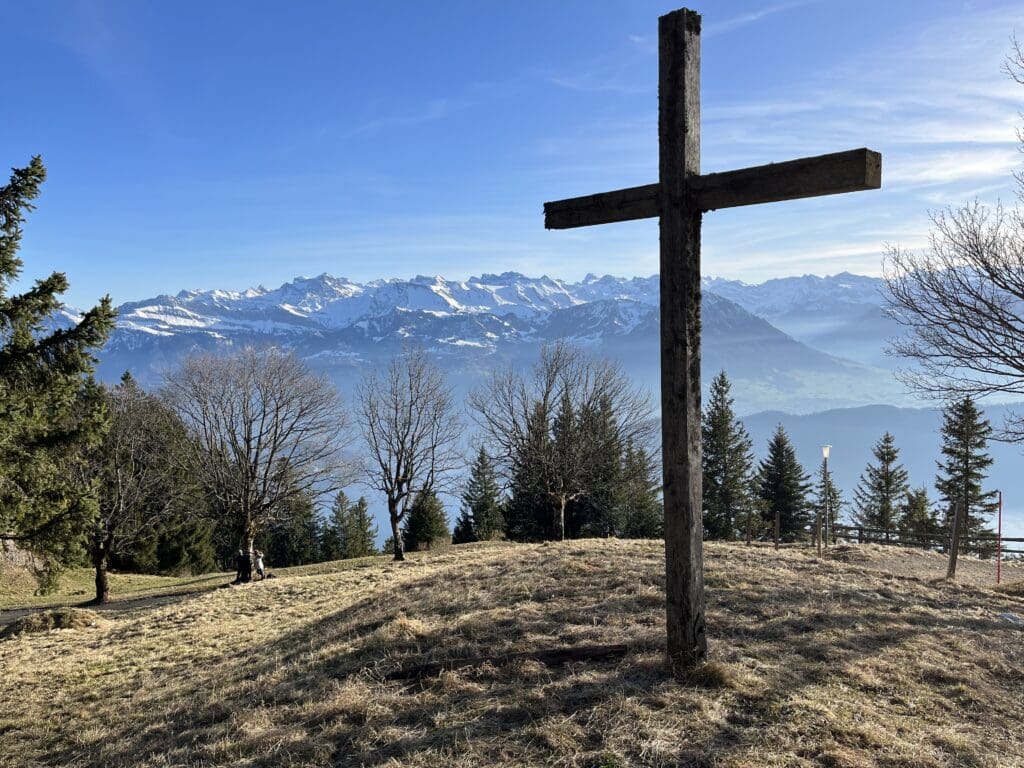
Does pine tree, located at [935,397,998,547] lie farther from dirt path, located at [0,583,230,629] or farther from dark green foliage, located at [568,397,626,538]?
dirt path, located at [0,583,230,629]

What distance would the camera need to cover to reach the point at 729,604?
791cm

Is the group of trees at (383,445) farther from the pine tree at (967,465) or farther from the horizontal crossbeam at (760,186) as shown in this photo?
the horizontal crossbeam at (760,186)

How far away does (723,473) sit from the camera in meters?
48.2

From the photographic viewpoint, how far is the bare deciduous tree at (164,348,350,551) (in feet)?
88.7

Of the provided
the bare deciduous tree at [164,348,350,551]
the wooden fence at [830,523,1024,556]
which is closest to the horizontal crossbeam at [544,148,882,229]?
the wooden fence at [830,523,1024,556]

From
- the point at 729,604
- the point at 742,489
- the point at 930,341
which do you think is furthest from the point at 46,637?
the point at 742,489

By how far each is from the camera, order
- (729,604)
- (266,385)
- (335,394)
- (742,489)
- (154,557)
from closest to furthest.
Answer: (729,604) → (266,385) → (335,394) → (154,557) → (742,489)

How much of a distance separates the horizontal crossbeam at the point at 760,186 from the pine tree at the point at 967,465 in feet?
136

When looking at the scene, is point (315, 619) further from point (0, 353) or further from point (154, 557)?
point (154, 557)

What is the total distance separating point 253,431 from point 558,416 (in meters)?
15.1

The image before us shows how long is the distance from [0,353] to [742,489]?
46754 mm

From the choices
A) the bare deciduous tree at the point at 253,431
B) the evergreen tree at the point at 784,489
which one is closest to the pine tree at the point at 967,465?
the evergreen tree at the point at 784,489

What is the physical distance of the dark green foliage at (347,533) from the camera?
176ft

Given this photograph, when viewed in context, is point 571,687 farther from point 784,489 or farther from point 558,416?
point 784,489
